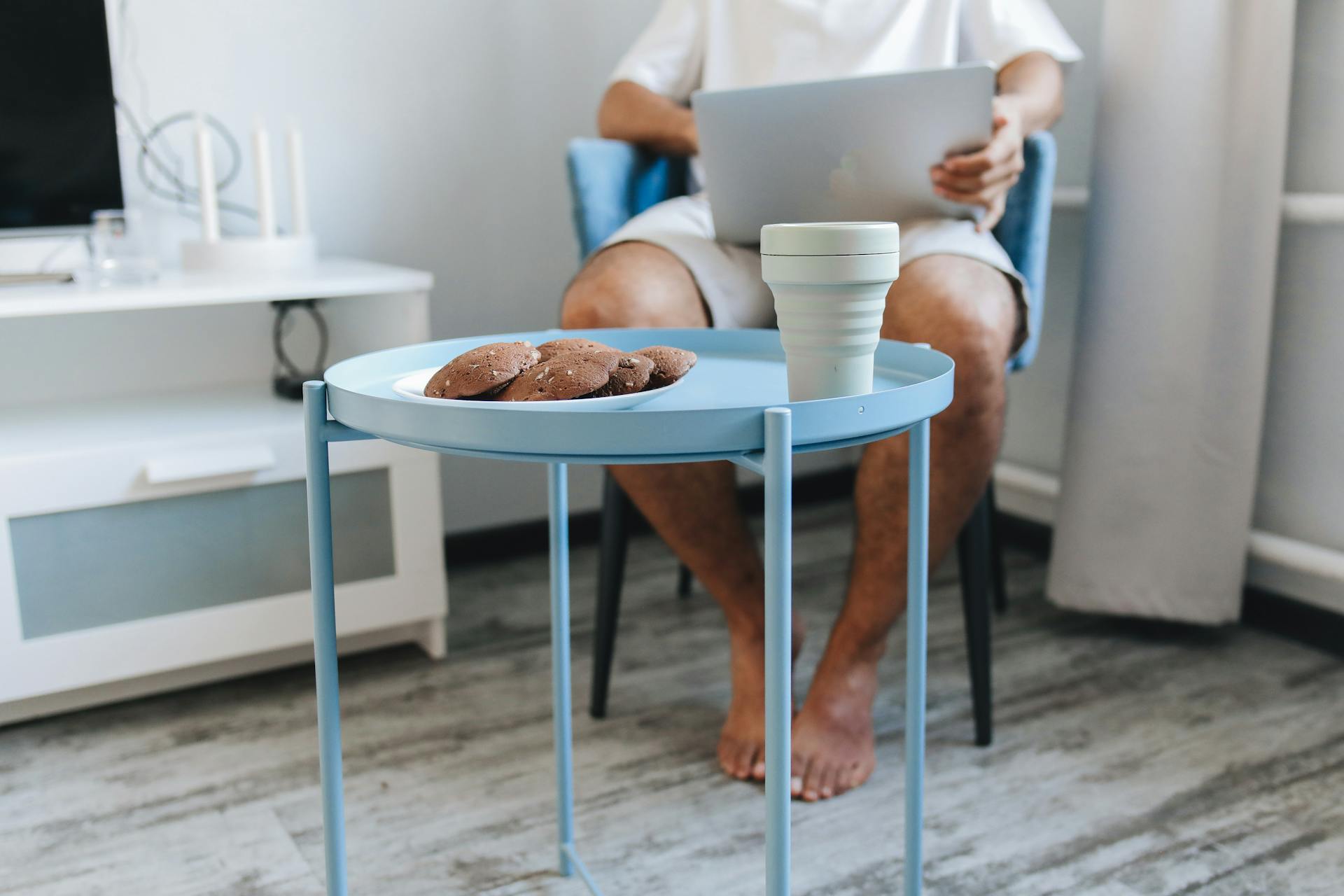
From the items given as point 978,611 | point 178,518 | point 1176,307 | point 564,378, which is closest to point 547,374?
point 564,378

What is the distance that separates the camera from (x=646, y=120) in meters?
1.62

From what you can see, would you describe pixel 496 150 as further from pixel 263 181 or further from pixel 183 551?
pixel 183 551

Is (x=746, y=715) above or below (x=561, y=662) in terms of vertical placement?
below

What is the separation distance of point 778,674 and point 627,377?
0.71 ft

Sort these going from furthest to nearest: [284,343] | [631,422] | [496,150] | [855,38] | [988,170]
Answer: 1. [496,150]
2. [284,343]
3. [855,38]
4. [988,170]
5. [631,422]

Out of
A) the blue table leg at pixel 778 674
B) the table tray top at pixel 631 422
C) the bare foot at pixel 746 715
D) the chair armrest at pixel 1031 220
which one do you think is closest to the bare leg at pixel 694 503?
the bare foot at pixel 746 715

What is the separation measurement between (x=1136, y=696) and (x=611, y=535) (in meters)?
0.69

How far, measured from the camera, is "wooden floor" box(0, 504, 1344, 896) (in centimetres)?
114

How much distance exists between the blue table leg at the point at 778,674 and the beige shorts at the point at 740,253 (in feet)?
2.19

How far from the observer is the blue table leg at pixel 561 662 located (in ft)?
3.63

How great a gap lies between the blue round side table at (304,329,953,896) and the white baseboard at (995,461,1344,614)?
882mm

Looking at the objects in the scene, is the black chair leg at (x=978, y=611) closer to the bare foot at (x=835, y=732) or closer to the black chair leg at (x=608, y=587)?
the bare foot at (x=835, y=732)

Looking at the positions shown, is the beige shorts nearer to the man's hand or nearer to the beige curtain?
the man's hand

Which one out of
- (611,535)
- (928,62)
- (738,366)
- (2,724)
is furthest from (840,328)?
(2,724)
